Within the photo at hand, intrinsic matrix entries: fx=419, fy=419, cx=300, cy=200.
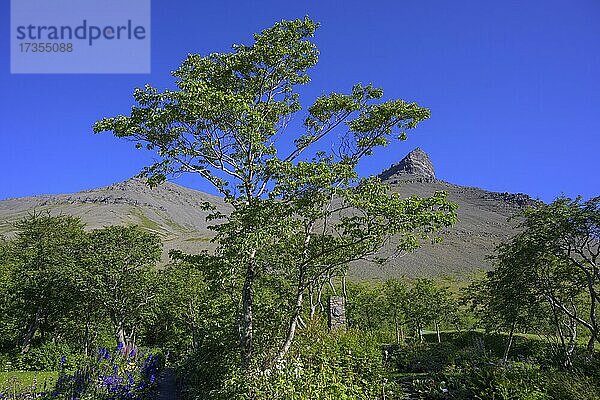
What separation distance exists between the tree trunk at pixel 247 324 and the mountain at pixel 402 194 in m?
5.79

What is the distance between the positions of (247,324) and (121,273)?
13.1m

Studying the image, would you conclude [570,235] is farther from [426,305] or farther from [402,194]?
[402,194]

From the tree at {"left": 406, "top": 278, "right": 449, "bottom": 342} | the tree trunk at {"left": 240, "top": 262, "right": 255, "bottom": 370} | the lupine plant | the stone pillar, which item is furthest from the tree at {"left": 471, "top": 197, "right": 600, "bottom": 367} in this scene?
the tree at {"left": 406, "top": 278, "right": 449, "bottom": 342}

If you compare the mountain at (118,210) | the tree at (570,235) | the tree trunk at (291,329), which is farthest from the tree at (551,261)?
Answer: the mountain at (118,210)

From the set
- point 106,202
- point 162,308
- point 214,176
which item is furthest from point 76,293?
point 106,202

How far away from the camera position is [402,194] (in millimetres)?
50000

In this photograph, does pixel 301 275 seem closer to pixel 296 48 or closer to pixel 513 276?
pixel 296 48

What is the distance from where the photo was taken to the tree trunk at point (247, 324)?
7.55 m

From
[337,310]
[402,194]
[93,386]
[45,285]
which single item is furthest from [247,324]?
[402,194]

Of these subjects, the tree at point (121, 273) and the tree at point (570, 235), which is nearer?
the tree at point (570, 235)

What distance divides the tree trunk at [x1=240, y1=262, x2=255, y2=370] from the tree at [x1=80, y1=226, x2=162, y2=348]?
41.6ft

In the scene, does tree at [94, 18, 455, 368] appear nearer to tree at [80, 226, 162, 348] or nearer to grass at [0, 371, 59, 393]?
grass at [0, 371, 59, 393]

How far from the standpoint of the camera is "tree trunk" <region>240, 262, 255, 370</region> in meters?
7.55

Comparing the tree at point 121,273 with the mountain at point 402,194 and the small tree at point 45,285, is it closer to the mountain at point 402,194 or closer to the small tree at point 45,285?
the small tree at point 45,285
